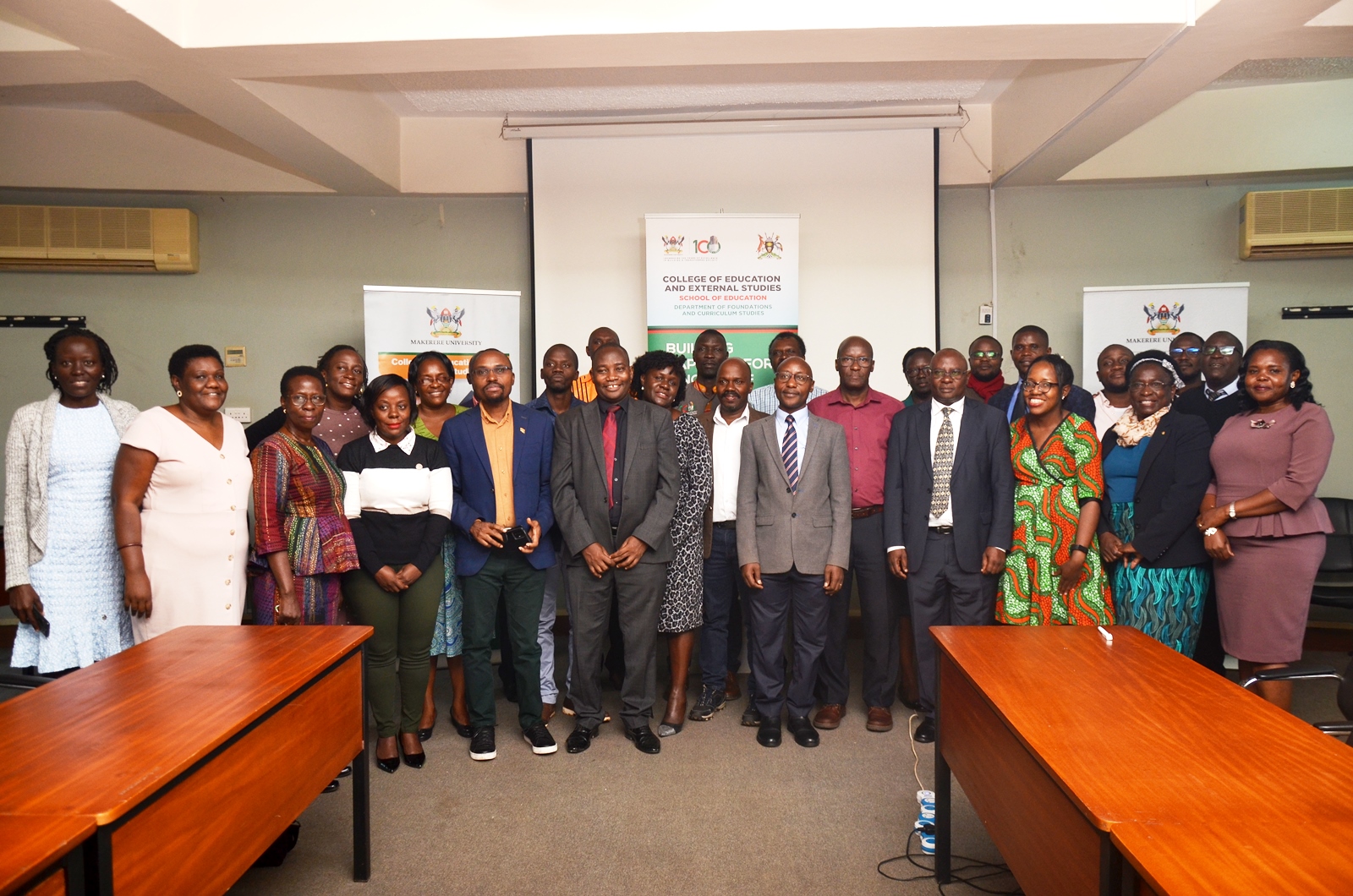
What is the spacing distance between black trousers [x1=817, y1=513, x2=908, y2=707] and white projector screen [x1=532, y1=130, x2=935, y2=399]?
201 cm

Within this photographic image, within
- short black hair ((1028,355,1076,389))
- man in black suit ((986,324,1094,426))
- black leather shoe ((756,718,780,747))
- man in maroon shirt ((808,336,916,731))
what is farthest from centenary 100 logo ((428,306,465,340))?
short black hair ((1028,355,1076,389))

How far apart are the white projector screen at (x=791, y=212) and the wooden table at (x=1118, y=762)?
3425 mm

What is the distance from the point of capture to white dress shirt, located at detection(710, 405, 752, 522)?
3.75 m

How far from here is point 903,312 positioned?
555cm

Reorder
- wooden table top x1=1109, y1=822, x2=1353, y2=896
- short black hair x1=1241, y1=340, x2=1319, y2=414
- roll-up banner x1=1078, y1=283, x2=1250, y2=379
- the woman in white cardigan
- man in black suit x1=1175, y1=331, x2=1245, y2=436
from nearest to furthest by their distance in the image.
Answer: wooden table top x1=1109, y1=822, x2=1353, y2=896, the woman in white cardigan, short black hair x1=1241, y1=340, x2=1319, y2=414, man in black suit x1=1175, y1=331, x2=1245, y2=436, roll-up banner x1=1078, y1=283, x2=1250, y2=379

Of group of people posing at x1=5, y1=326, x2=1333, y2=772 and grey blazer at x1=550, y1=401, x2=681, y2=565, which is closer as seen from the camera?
group of people posing at x1=5, y1=326, x2=1333, y2=772

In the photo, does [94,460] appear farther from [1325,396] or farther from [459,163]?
[1325,396]

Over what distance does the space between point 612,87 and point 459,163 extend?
51.7 inches

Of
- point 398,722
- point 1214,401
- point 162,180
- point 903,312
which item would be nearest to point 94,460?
point 398,722

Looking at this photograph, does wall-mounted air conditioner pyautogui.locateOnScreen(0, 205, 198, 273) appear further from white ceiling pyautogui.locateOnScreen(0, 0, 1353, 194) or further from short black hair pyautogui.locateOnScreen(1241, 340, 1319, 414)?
short black hair pyautogui.locateOnScreen(1241, 340, 1319, 414)

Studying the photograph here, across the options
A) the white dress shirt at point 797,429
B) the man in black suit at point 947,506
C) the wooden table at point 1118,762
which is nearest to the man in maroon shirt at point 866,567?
the man in black suit at point 947,506

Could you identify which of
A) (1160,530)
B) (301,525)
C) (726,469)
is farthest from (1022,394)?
(301,525)

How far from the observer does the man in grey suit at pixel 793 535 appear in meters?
3.53

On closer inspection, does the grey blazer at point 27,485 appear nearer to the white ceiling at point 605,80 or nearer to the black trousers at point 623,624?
the white ceiling at point 605,80
